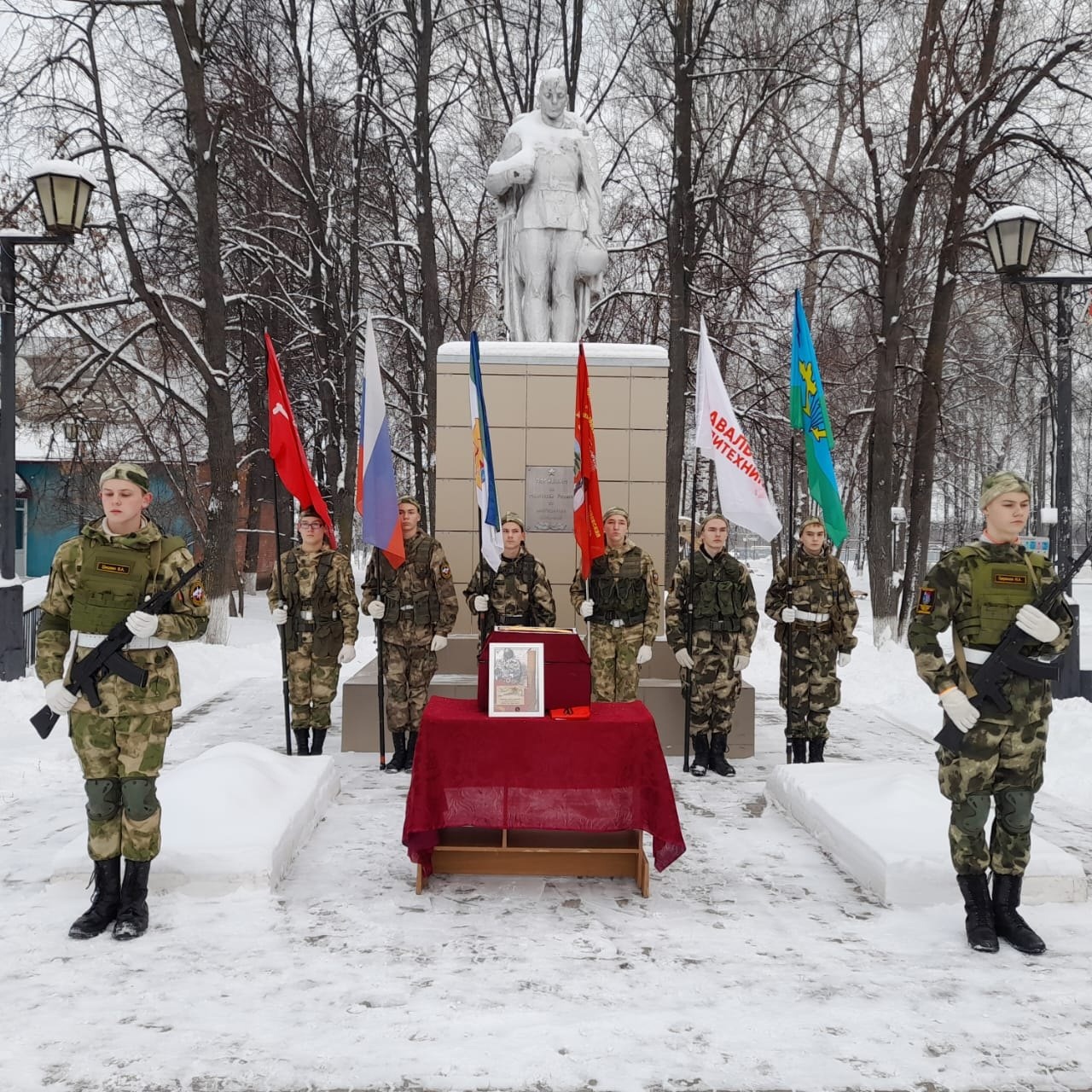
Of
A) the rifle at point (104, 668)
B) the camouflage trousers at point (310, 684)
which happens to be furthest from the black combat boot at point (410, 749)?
the rifle at point (104, 668)

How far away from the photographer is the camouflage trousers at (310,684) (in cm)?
695

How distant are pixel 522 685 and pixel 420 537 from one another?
2807mm

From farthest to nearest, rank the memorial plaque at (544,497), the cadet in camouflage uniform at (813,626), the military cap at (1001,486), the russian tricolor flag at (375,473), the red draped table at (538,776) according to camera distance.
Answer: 1. the memorial plaque at (544,497)
2. the cadet in camouflage uniform at (813,626)
3. the russian tricolor flag at (375,473)
4. the red draped table at (538,776)
5. the military cap at (1001,486)

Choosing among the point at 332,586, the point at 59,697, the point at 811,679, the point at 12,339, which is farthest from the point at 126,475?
the point at 12,339

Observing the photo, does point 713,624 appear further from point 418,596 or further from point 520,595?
point 418,596

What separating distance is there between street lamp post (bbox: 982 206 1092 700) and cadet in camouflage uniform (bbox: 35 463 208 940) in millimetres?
7680

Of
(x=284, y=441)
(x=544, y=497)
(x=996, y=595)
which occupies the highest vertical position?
(x=284, y=441)

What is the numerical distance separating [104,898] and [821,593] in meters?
4.86

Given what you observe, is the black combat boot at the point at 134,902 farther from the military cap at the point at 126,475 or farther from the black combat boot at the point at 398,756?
the black combat boot at the point at 398,756

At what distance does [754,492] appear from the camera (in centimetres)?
645

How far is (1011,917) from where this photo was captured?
3.97 m

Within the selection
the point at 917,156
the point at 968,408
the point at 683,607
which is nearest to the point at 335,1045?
the point at 683,607

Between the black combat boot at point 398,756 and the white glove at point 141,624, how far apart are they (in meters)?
3.33

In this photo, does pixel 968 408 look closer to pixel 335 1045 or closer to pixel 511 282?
pixel 511 282
